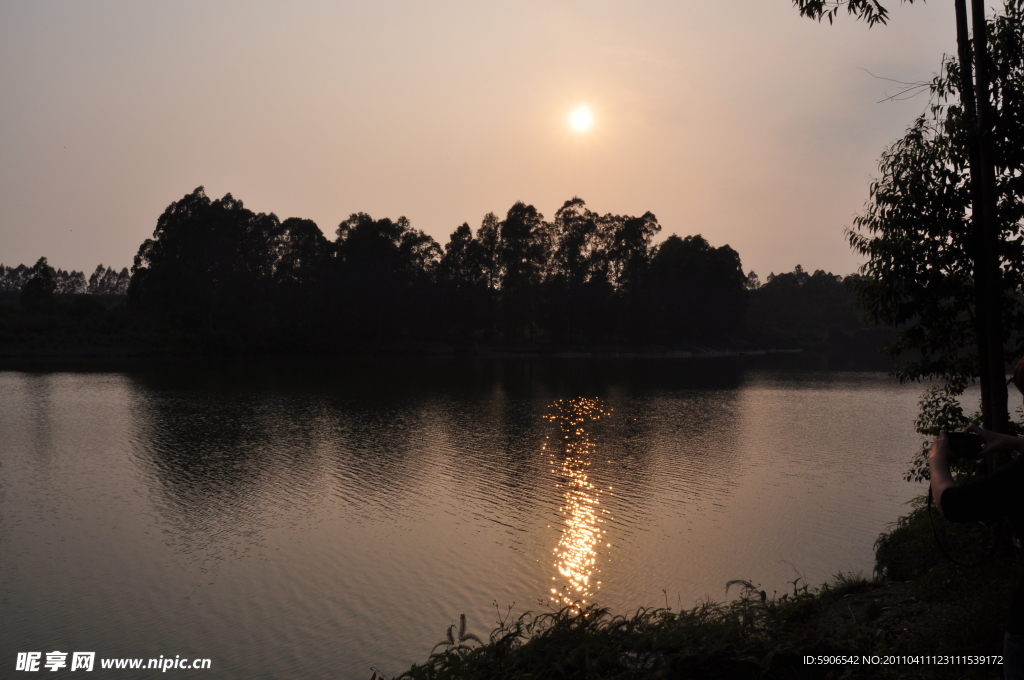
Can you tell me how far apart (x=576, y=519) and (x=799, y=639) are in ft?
33.6

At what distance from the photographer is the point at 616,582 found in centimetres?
1259

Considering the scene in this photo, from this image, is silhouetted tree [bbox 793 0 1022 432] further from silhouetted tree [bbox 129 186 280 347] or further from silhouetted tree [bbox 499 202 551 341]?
silhouetted tree [bbox 499 202 551 341]

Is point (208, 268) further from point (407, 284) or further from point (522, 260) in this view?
point (522, 260)

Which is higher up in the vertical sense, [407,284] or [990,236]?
[407,284]

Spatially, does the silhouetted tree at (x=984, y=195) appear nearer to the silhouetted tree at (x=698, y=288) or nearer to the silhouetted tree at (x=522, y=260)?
the silhouetted tree at (x=522, y=260)

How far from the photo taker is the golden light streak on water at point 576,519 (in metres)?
12.4

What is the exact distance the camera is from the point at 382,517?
16734 millimetres

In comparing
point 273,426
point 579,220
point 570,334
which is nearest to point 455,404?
point 273,426

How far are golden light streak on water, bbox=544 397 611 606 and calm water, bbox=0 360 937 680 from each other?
0.07 metres

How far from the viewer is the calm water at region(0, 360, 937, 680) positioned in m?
11.0

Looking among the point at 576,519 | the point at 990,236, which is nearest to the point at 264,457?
the point at 576,519

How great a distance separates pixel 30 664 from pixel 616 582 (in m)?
8.76

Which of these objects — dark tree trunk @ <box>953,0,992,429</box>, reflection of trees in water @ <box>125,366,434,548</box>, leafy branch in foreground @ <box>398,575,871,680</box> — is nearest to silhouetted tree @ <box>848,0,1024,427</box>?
dark tree trunk @ <box>953,0,992,429</box>

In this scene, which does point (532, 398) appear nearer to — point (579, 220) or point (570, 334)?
point (570, 334)
